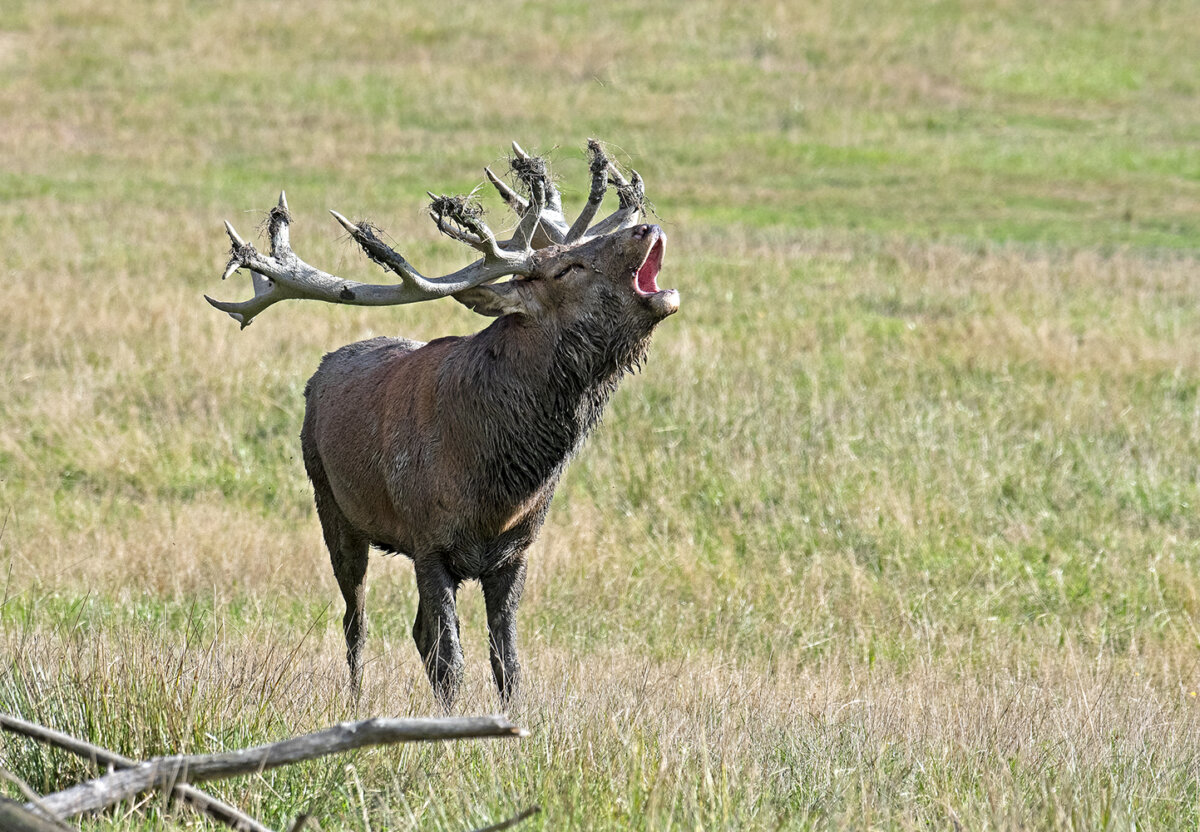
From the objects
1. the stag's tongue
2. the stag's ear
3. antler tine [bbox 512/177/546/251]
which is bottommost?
the stag's ear

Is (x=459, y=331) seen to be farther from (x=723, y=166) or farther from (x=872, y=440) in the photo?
(x=723, y=166)

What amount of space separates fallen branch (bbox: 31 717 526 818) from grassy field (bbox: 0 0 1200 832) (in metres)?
0.20

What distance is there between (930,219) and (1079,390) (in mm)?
15573

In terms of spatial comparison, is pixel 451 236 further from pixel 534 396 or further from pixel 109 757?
pixel 109 757

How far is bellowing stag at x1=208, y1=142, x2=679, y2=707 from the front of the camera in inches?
213

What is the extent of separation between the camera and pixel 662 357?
42.5 feet

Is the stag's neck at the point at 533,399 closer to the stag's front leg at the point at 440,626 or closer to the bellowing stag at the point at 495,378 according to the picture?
the bellowing stag at the point at 495,378

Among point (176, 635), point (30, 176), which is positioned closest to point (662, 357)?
point (176, 635)

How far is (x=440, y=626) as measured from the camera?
5.71 metres

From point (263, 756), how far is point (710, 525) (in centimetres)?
615

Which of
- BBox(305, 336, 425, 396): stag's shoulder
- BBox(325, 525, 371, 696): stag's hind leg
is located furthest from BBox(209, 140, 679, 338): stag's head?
BBox(325, 525, 371, 696): stag's hind leg

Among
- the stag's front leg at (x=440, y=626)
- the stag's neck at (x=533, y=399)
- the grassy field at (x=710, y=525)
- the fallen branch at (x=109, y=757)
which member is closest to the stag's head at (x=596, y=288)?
the stag's neck at (x=533, y=399)

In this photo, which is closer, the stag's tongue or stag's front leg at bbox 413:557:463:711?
the stag's tongue

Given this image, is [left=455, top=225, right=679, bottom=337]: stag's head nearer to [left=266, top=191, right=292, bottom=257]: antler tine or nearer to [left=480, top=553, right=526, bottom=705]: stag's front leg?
[left=266, top=191, right=292, bottom=257]: antler tine
